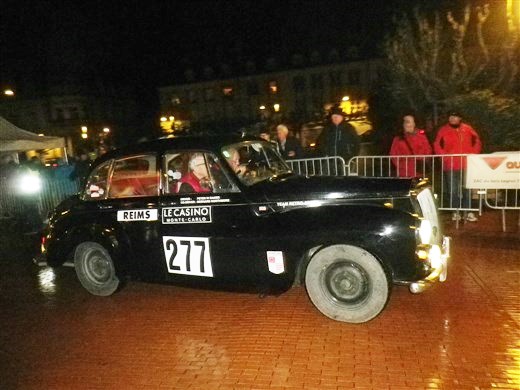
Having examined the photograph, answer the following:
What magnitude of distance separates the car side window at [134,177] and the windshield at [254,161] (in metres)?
0.95

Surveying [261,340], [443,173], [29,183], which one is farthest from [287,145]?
[29,183]

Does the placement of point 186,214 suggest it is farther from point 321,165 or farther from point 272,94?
point 272,94

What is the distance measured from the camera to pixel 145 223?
17.6 feet

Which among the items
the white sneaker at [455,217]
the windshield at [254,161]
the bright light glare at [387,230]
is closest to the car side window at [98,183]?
the windshield at [254,161]

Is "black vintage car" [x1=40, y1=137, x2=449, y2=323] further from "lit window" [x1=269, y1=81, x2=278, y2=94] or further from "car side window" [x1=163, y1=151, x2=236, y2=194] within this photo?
"lit window" [x1=269, y1=81, x2=278, y2=94]

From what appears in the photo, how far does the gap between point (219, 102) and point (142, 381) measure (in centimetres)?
5920

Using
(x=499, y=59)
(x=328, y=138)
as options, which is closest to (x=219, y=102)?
(x=499, y=59)

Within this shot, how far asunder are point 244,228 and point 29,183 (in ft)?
24.8

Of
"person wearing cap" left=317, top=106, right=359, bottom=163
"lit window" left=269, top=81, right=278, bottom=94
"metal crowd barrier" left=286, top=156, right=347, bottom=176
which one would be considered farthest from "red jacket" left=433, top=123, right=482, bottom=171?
"lit window" left=269, top=81, right=278, bottom=94

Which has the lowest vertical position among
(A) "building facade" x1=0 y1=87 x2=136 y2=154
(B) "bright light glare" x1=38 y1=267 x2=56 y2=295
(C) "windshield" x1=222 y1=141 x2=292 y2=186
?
(B) "bright light glare" x1=38 y1=267 x2=56 y2=295

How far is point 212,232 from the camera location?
5.00m

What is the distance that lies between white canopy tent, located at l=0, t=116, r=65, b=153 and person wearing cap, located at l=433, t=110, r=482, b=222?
39.8 ft

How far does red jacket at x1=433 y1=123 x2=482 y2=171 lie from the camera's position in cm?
770

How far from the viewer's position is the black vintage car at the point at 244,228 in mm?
4371
